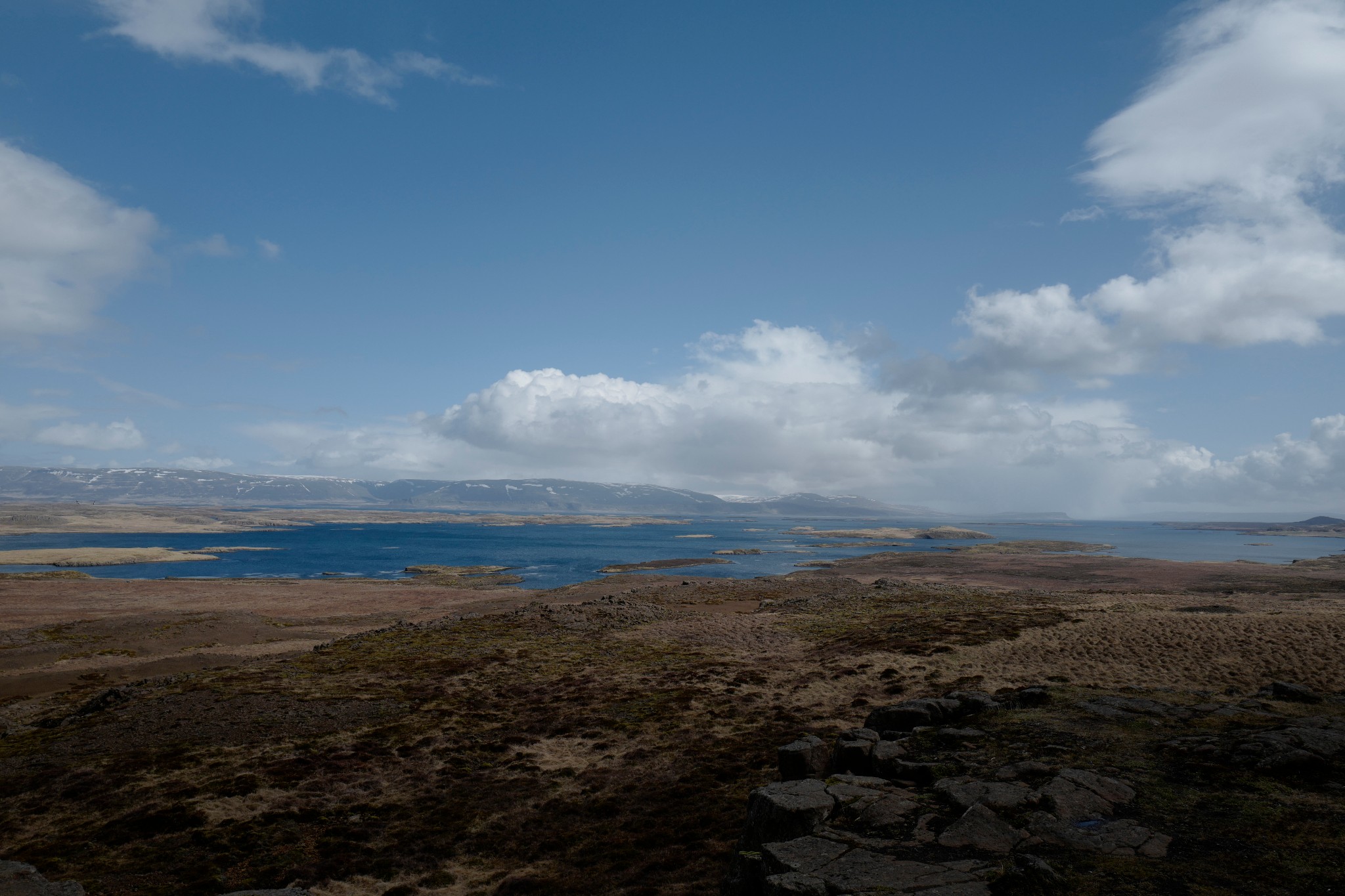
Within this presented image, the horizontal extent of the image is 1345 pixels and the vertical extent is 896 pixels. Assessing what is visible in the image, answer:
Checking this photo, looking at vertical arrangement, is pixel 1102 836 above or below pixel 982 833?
above

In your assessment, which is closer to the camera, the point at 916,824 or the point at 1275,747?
the point at 916,824

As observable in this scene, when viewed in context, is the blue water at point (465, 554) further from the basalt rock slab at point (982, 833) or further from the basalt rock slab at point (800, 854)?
the basalt rock slab at point (982, 833)

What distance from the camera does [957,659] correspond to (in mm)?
31281

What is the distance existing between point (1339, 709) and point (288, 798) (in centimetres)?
2945

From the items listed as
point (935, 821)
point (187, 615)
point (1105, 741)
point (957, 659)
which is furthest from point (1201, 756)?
point (187, 615)

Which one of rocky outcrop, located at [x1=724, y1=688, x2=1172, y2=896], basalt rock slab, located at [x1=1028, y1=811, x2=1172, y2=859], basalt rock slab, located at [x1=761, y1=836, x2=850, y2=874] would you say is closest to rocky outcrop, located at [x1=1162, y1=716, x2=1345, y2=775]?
rocky outcrop, located at [x1=724, y1=688, x2=1172, y2=896]

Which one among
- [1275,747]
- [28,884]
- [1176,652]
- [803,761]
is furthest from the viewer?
[1176,652]

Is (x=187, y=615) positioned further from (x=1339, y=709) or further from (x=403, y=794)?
(x=1339, y=709)

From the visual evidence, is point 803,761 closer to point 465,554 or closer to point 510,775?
point 510,775

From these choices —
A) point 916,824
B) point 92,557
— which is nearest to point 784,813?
point 916,824

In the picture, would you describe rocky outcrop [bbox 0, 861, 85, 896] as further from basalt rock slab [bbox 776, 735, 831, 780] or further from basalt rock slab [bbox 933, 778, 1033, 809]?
basalt rock slab [bbox 933, 778, 1033, 809]

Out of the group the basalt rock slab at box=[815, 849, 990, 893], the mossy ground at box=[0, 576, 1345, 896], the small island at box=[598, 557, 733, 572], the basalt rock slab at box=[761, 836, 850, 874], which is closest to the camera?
the basalt rock slab at box=[815, 849, 990, 893]

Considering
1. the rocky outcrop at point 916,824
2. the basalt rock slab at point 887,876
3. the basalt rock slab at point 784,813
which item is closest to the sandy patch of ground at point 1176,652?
the rocky outcrop at point 916,824

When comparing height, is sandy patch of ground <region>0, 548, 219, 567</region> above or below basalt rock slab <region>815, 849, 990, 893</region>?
below
